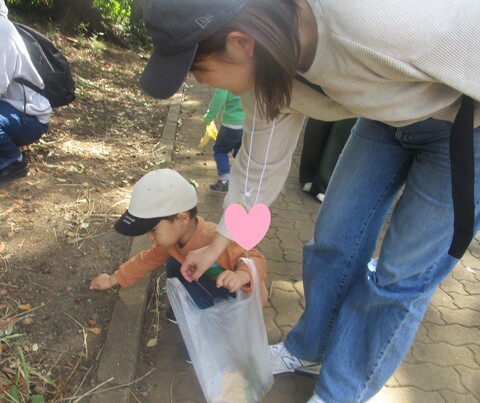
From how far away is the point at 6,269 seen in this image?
2.11 m

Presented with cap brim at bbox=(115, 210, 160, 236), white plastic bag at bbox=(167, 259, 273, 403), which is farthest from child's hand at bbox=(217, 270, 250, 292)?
cap brim at bbox=(115, 210, 160, 236)

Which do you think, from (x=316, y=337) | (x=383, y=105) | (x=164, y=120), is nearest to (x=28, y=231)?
(x=316, y=337)

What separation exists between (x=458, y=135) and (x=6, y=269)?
1.98 metres

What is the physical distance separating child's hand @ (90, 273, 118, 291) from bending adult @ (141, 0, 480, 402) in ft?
2.14

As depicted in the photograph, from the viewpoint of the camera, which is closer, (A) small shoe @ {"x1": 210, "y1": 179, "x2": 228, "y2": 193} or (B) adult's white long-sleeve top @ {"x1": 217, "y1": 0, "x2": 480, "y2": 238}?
(B) adult's white long-sleeve top @ {"x1": 217, "y1": 0, "x2": 480, "y2": 238}

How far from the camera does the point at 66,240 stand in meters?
2.39

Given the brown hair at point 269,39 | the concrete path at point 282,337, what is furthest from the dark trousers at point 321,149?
the brown hair at point 269,39

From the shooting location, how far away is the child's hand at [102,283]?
2066 mm

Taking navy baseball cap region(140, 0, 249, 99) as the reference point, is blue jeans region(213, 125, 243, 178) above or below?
below

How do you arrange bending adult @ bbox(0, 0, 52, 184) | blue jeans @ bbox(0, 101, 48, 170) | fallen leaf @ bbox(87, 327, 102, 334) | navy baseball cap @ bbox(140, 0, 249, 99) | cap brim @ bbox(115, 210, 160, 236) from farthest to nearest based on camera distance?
blue jeans @ bbox(0, 101, 48, 170) → bending adult @ bbox(0, 0, 52, 184) → fallen leaf @ bbox(87, 327, 102, 334) → cap brim @ bbox(115, 210, 160, 236) → navy baseball cap @ bbox(140, 0, 249, 99)

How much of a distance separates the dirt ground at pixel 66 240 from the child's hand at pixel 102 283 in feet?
0.13

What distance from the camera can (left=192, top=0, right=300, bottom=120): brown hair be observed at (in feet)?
2.99
